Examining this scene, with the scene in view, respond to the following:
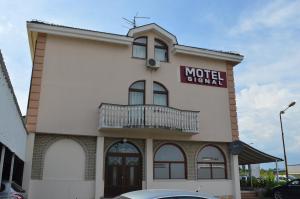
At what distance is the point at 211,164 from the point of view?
742 inches

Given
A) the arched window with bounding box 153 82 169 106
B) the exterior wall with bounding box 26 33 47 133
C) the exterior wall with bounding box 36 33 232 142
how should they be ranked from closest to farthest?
the exterior wall with bounding box 26 33 47 133 → the exterior wall with bounding box 36 33 232 142 → the arched window with bounding box 153 82 169 106

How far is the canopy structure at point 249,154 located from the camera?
1838 centimetres

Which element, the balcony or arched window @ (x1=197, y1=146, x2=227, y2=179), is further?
arched window @ (x1=197, y1=146, x2=227, y2=179)

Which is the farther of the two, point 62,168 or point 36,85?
point 36,85

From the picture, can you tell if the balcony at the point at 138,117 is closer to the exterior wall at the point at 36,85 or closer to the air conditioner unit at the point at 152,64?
the air conditioner unit at the point at 152,64

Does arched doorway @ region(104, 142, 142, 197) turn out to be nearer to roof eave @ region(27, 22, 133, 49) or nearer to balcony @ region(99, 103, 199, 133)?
balcony @ region(99, 103, 199, 133)

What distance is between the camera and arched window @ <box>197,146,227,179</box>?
731 inches

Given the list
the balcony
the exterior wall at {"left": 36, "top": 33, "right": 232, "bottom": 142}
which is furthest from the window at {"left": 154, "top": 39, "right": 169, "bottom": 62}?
the balcony

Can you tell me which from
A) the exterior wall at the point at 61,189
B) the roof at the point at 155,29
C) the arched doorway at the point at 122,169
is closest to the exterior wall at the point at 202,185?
the arched doorway at the point at 122,169

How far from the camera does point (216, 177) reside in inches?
741

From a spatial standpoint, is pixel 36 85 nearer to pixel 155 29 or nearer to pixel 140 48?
pixel 140 48

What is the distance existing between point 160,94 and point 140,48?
2.88m

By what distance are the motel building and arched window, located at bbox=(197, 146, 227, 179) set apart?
56 millimetres

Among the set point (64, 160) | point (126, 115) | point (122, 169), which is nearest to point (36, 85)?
point (64, 160)
